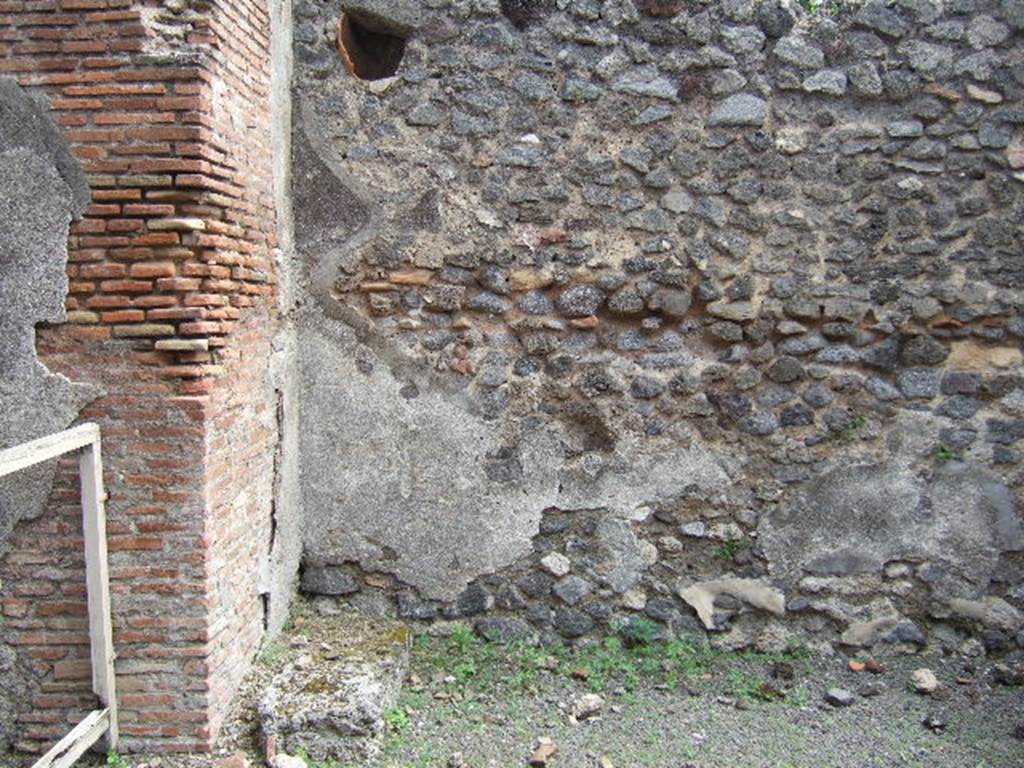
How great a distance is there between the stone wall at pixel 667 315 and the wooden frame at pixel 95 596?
→ 115 centimetres

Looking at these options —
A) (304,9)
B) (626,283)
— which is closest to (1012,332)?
(626,283)

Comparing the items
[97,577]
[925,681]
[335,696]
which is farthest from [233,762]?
[925,681]

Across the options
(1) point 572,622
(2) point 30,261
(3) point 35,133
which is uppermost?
(3) point 35,133

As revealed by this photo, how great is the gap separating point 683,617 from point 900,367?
1.46 m

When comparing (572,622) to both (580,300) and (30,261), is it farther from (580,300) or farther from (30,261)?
(30,261)

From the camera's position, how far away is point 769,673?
3943 millimetres

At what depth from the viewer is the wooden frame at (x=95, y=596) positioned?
2926 mm

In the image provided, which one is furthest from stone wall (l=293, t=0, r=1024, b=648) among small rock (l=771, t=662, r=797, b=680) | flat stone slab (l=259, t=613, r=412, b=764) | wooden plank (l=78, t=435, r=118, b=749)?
wooden plank (l=78, t=435, r=118, b=749)

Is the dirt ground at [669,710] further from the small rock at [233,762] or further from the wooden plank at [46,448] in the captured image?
the wooden plank at [46,448]

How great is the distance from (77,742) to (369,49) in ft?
9.94

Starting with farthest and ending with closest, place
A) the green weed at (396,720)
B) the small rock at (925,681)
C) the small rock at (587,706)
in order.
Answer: the small rock at (925,681), the small rock at (587,706), the green weed at (396,720)

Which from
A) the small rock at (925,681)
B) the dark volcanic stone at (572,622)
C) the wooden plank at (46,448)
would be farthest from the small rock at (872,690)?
the wooden plank at (46,448)

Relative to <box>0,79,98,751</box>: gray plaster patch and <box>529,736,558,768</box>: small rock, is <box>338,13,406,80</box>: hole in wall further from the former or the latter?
<box>529,736,558,768</box>: small rock

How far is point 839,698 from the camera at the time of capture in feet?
12.3
